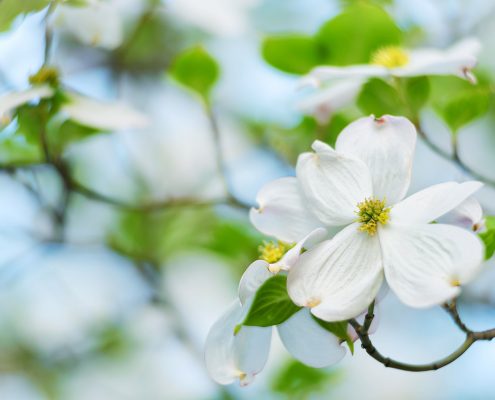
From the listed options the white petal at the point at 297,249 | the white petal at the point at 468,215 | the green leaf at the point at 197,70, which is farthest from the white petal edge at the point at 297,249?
the green leaf at the point at 197,70

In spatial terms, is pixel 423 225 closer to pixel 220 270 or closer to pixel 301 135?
pixel 301 135

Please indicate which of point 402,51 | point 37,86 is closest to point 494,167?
point 402,51

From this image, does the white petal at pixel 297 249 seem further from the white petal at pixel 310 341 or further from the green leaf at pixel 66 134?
the green leaf at pixel 66 134

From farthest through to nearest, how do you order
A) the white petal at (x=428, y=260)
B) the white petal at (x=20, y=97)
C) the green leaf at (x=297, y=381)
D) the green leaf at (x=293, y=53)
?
the green leaf at (x=297, y=381) < the green leaf at (x=293, y=53) < the white petal at (x=20, y=97) < the white petal at (x=428, y=260)

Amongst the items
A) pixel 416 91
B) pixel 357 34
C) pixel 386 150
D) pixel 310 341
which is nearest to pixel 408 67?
pixel 416 91

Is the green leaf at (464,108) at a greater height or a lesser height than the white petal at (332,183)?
lesser

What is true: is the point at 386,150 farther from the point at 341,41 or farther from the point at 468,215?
the point at 341,41
